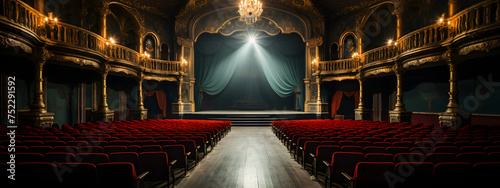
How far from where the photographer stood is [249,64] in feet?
64.3

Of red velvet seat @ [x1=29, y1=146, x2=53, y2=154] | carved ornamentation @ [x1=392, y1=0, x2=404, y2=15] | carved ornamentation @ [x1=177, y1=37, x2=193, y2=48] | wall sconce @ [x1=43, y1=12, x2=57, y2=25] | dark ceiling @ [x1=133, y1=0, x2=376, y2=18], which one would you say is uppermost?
dark ceiling @ [x1=133, y1=0, x2=376, y2=18]

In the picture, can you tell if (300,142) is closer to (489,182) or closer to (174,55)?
(489,182)

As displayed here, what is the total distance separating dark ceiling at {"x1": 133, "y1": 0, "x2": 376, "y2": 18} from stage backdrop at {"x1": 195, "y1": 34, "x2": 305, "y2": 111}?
275 centimetres

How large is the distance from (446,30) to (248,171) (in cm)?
859

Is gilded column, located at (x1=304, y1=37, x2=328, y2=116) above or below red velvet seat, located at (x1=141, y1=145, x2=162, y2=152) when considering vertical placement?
above

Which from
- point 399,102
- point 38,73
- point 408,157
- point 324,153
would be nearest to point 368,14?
point 399,102

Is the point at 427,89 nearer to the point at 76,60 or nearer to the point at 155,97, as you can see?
the point at 76,60

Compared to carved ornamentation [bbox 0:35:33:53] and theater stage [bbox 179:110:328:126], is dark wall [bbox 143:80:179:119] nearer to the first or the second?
theater stage [bbox 179:110:328:126]

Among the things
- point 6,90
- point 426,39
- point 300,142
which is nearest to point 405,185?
point 300,142

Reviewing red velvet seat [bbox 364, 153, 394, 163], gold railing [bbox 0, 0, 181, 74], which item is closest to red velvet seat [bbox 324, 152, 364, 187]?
red velvet seat [bbox 364, 153, 394, 163]

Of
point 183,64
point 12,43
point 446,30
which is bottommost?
point 12,43

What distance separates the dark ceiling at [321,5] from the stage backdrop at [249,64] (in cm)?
275

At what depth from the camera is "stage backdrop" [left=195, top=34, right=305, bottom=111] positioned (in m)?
17.7

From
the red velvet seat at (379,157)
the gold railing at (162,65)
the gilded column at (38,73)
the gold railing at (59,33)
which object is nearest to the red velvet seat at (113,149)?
the red velvet seat at (379,157)
